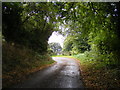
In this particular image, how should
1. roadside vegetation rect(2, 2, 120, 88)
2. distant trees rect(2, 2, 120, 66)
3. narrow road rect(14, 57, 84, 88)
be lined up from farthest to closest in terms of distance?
distant trees rect(2, 2, 120, 66), roadside vegetation rect(2, 2, 120, 88), narrow road rect(14, 57, 84, 88)

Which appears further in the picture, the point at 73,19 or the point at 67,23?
the point at 67,23

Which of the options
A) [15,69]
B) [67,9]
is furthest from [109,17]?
[15,69]

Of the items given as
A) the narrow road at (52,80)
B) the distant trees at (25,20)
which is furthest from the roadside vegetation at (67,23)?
the narrow road at (52,80)

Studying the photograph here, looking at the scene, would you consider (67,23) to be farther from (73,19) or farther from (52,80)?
(52,80)

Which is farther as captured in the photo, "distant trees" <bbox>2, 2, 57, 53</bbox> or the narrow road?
"distant trees" <bbox>2, 2, 57, 53</bbox>

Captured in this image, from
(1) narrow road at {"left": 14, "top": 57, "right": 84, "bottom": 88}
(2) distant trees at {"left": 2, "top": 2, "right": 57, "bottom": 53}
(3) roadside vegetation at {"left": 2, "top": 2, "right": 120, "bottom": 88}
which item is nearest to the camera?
(1) narrow road at {"left": 14, "top": 57, "right": 84, "bottom": 88}

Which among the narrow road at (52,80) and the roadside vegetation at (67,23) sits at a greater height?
the roadside vegetation at (67,23)

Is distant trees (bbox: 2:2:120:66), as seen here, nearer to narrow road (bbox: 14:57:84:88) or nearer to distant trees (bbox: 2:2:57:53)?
distant trees (bbox: 2:2:57:53)

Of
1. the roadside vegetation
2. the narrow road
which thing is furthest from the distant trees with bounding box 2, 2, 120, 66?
the narrow road

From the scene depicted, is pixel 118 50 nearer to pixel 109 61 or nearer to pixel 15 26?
pixel 109 61

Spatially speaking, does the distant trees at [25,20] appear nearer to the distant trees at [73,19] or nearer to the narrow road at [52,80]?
the distant trees at [73,19]

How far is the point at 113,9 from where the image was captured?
21.1 feet

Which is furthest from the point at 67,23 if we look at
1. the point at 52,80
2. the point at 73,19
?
the point at 52,80

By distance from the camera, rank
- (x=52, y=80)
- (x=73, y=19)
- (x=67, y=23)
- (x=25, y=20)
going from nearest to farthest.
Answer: (x=52, y=80)
(x=73, y=19)
(x=67, y=23)
(x=25, y=20)
